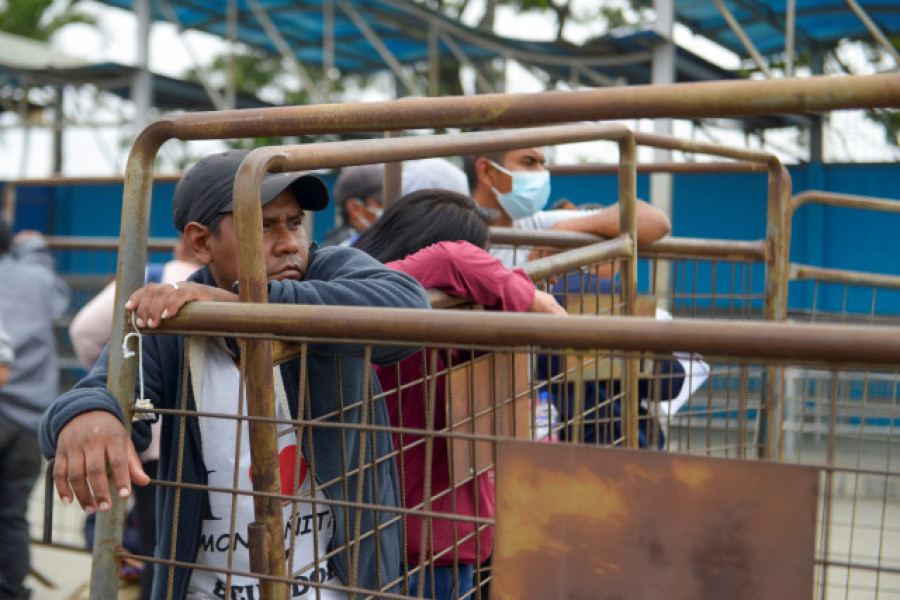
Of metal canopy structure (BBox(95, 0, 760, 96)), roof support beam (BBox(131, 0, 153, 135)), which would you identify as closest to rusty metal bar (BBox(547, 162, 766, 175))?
metal canopy structure (BBox(95, 0, 760, 96))

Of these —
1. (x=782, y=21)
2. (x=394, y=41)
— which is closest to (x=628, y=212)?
(x=782, y=21)

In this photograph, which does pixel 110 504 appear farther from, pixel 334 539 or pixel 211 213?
pixel 211 213

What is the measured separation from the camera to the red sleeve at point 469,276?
2084 millimetres

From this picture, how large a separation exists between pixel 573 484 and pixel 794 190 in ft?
29.0

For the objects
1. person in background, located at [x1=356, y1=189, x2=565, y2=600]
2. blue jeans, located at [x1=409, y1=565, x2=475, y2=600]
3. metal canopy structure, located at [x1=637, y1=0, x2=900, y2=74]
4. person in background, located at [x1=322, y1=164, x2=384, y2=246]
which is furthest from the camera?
metal canopy structure, located at [x1=637, y1=0, x2=900, y2=74]

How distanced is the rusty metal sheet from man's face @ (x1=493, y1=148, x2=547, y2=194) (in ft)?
7.92

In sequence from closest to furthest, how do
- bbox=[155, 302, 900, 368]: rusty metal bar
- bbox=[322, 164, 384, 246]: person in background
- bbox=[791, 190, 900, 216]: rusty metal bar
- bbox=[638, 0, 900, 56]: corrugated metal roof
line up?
bbox=[155, 302, 900, 368]: rusty metal bar < bbox=[791, 190, 900, 216]: rusty metal bar < bbox=[322, 164, 384, 246]: person in background < bbox=[638, 0, 900, 56]: corrugated metal roof

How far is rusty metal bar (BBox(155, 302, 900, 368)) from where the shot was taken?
3.88 ft

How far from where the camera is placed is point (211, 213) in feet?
6.28

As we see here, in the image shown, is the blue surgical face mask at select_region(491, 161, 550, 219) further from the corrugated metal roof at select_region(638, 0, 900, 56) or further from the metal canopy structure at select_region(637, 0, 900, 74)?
the corrugated metal roof at select_region(638, 0, 900, 56)

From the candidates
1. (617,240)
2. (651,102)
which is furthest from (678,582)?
(617,240)

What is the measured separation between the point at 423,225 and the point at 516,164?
4.56ft

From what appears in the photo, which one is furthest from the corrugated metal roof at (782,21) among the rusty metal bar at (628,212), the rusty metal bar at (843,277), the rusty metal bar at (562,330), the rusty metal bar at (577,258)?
the rusty metal bar at (562,330)

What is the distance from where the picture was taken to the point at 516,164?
3.74 m
